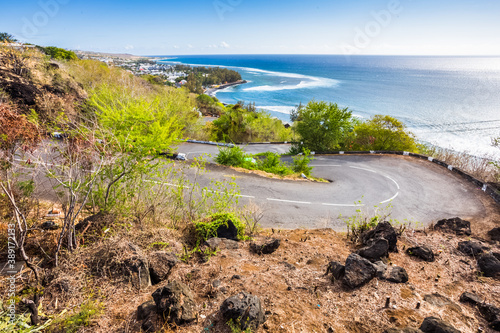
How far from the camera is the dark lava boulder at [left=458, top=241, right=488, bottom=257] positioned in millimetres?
6293

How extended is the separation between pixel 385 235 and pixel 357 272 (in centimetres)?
202

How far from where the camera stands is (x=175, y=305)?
366 cm

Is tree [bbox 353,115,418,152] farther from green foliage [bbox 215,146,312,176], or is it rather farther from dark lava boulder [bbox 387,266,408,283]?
dark lava boulder [bbox 387,266,408,283]

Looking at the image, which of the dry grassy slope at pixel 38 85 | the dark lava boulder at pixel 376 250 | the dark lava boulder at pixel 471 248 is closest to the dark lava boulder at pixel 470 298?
the dark lava boulder at pixel 376 250

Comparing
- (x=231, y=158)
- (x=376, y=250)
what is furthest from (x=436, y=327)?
(x=231, y=158)

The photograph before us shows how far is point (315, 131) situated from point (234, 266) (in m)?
20.4

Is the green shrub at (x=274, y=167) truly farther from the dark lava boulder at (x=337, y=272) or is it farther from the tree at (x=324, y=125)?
the dark lava boulder at (x=337, y=272)

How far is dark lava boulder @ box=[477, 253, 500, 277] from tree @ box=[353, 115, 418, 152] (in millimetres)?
19202

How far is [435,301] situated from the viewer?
14.5 feet

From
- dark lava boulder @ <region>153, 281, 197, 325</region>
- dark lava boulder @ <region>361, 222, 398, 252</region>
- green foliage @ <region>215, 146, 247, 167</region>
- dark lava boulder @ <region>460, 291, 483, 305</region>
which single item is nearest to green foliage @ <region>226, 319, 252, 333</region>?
dark lava boulder @ <region>153, 281, 197, 325</region>

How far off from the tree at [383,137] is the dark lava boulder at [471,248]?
1831cm

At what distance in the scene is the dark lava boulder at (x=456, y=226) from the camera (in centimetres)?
789

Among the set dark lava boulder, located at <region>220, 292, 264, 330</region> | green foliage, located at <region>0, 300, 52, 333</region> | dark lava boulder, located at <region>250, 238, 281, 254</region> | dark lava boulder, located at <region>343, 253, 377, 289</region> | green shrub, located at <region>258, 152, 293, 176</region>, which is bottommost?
green shrub, located at <region>258, 152, 293, 176</region>

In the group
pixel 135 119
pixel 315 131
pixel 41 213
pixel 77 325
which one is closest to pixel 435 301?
pixel 77 325
